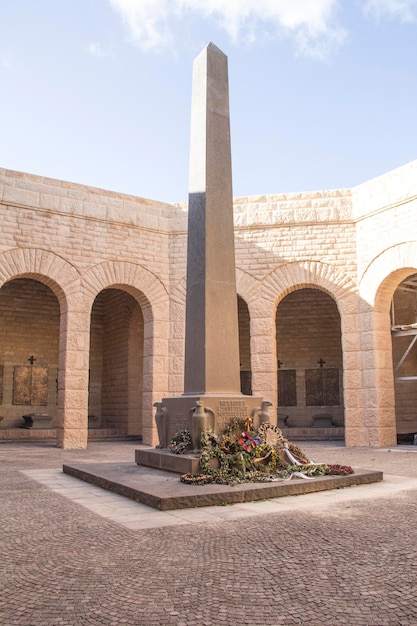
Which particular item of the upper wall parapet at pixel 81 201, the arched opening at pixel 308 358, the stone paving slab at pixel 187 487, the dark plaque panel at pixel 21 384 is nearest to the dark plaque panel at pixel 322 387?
the arched opening at pixel 308 358

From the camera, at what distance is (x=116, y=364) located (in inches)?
563

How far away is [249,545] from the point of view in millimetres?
3213

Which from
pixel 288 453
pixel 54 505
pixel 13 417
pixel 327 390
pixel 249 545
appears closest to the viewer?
pixel 249 545

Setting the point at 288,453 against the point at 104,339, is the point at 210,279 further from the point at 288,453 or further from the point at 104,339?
the point at 104,339

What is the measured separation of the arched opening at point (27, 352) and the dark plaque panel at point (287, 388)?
6305 mm

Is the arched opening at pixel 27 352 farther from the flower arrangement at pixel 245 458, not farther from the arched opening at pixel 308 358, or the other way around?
the flower arrangement at pixel 245 458

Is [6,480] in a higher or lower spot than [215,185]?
lower

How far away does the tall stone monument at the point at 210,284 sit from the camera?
5.69 metres

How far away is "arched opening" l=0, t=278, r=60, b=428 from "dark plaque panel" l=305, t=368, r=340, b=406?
706cm

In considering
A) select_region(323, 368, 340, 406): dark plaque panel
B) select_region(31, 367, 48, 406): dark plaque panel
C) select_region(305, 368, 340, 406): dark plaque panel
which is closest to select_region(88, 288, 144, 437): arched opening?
select_region(31, 367, 48, 406): dark plaque panel

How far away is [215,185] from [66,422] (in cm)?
597

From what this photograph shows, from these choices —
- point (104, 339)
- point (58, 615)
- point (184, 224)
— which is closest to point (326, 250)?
point (184, 224)

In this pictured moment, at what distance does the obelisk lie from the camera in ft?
19.0

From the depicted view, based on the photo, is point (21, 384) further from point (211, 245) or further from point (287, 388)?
point (211, 245)
